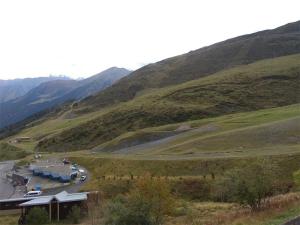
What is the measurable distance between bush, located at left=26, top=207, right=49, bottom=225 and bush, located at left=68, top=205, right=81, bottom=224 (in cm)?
309

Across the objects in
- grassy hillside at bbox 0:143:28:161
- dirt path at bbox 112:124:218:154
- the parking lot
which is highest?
dirt path at bbox 112:124:218:154

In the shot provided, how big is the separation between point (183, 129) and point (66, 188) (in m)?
49.5

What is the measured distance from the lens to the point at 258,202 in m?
39.4

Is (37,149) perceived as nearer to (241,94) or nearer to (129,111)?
(129,111)

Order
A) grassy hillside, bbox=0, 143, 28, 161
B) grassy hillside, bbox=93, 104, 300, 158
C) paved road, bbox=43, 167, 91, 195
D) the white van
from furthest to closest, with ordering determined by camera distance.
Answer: grassy hillside, bbox=0, 143, 28, 161 → grassy hillside, bbox=93, 104, 300, 158 → paved road, bbox=43, 167, 91, 195 → the white van

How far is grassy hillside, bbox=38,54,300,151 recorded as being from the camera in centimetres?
16725

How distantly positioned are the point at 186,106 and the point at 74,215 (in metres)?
115

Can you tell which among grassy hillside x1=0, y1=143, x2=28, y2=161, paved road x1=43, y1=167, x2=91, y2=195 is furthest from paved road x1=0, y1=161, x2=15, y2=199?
grassy hillside x1=0, y1=143, x2=28, y2=161

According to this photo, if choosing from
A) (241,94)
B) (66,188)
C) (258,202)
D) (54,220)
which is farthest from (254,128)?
(241,94)

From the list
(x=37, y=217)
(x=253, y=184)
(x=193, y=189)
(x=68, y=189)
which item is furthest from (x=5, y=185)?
(x=253, y=184)

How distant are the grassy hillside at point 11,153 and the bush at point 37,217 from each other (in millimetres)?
101937

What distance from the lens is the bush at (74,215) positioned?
63.7m

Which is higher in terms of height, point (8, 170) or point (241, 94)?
point (241, 94)

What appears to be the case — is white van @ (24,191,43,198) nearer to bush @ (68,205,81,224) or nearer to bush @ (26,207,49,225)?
bush @ (26,207,49,225)
